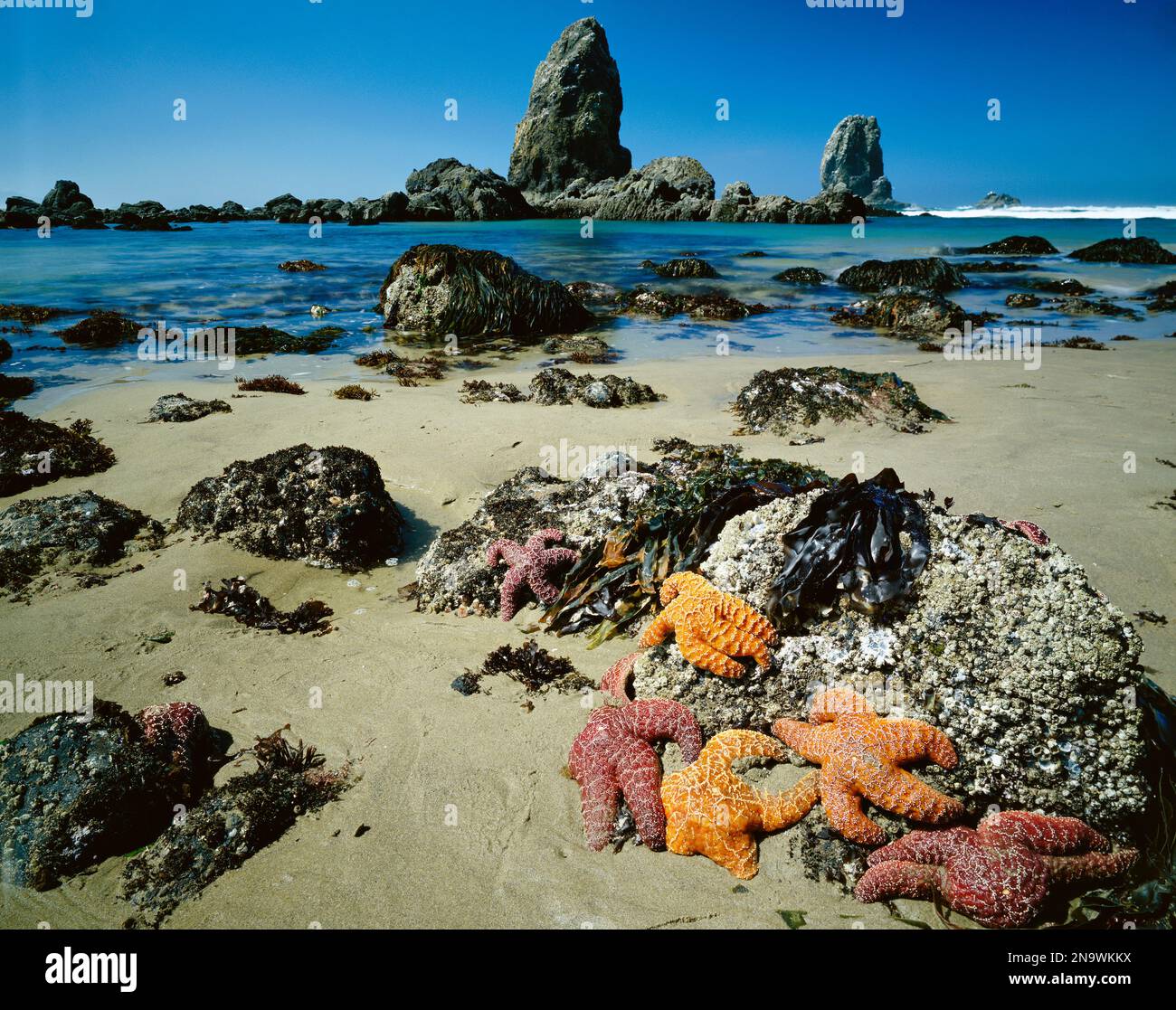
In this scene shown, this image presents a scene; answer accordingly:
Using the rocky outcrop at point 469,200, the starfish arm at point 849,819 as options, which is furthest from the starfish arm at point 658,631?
the rocky outcrop at point 469,200

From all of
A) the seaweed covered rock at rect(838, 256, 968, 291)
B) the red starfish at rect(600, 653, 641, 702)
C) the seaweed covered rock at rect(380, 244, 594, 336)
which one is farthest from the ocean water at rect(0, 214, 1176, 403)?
the red starfish at rect(600, 653, 641, 702)

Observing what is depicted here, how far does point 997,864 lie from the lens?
274 centimetres

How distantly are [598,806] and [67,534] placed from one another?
5.80m

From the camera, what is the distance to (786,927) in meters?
2.84

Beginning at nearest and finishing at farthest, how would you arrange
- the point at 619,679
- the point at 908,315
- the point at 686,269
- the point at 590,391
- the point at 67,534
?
1. the point at 619,679
2. the point at 67,534
3. the point at 590,391
4. the point at 908,315
5. the point at 686,269

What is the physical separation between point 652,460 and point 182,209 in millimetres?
95100

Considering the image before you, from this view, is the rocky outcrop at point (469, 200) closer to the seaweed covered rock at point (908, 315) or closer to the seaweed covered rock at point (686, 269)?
the seaweed covered rock at point (686, 269)

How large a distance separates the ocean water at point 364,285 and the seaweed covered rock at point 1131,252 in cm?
158

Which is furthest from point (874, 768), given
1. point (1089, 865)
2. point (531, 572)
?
point (531, 572)

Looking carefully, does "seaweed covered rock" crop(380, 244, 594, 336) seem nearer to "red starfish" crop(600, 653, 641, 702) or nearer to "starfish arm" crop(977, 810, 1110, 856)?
"red starfish" crop(600, 653, 641, 702)

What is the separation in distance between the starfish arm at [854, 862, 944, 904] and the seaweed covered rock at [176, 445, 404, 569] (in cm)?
478

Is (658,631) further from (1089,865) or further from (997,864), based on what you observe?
(1089,865)

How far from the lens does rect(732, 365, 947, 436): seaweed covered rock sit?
354 inches

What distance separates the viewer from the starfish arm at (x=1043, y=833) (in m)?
2.90
